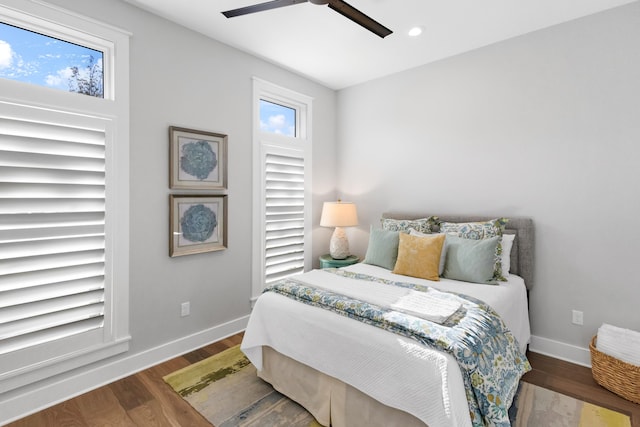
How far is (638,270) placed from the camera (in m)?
2.38

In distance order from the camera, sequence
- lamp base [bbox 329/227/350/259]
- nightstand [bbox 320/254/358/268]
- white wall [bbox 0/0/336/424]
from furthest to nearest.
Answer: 1. lamp base [bbox 329/227/350/259]
2. nightstand [bbox 320/254/358/268]
3. white wall [bbox 0/0/336/424]

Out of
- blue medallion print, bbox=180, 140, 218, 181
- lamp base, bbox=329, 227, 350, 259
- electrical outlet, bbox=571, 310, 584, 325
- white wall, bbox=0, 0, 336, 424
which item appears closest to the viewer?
white wall, bbox=0, 0, 336, 424

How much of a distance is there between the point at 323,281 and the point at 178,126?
1.77 meters

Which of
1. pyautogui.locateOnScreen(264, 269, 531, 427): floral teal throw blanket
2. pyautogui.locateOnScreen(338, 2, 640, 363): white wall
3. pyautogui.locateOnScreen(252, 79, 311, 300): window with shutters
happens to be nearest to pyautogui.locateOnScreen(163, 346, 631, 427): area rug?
pyautogui.locateOnScreen(264, 269, 531, 427): floral teal throw blanket

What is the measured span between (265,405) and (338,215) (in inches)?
83.1

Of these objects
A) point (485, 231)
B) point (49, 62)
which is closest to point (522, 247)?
point (485, 231)

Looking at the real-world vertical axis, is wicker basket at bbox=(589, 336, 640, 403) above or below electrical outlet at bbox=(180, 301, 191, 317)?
below

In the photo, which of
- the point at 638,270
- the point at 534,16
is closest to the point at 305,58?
the point at 534,16

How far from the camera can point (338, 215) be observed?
370 centimetres

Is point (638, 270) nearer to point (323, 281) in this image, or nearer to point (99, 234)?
point (323, 281)

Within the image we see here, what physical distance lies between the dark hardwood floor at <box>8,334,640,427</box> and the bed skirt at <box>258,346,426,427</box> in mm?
520

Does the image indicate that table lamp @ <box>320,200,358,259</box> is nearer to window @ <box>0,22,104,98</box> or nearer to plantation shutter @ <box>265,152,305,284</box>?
plantation shutter @ <box>265,152,305,284</box>

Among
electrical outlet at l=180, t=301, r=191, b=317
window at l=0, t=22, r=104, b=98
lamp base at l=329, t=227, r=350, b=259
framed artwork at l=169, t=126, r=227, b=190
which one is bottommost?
electrical outlet at l=180, t=301, r=191, b=317

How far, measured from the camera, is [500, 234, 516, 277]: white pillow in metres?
2.69
